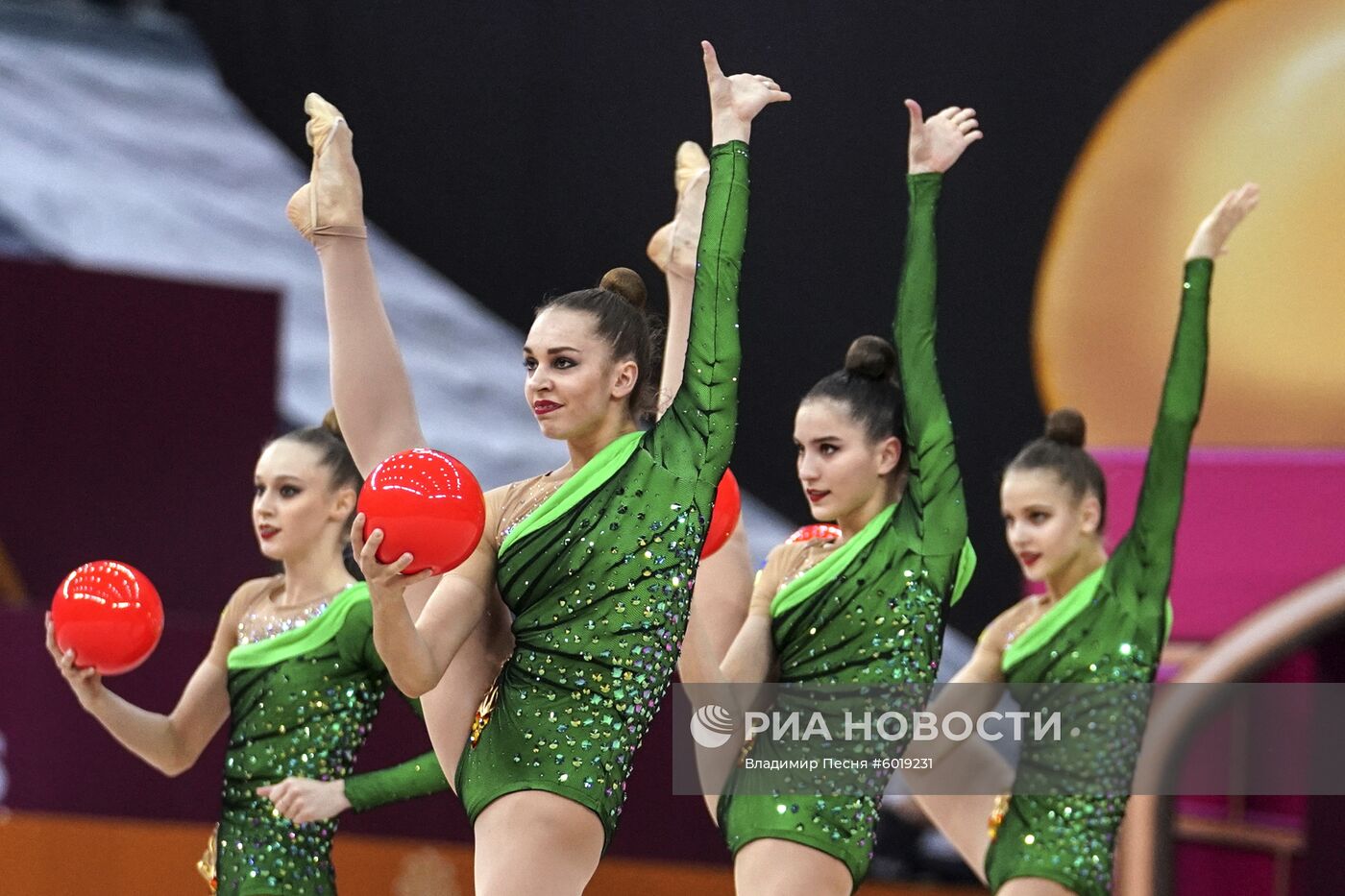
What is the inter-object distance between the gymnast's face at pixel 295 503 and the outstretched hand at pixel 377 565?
1.33m

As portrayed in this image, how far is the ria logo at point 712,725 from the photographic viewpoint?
3.38 m

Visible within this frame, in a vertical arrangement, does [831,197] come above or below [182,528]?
above

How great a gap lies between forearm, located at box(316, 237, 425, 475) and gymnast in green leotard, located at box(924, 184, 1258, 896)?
156cm

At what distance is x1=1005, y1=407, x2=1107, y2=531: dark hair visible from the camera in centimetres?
413

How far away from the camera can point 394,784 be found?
3494mm

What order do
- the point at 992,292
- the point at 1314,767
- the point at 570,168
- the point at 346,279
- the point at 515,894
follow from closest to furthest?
the point at 515,894 → the point at 346,279 → the point at 1314,767 → the point at 992,292 → the point at 570,168

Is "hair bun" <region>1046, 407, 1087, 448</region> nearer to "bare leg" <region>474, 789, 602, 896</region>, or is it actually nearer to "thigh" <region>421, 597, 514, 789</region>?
"thigh" <region>421, 597, 514, 789</region>

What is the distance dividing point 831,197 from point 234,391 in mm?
2615

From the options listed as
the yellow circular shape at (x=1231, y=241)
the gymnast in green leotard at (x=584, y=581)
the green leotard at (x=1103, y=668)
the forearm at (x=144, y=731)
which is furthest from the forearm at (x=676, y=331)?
the yellow circular shape at (x=1231, y=241)

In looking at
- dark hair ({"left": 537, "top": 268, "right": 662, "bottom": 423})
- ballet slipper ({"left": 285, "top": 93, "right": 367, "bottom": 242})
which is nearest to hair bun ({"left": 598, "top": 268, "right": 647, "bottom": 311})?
dark hair ({"left": 537, "top": 268, "right": 662, "bottom": 423})

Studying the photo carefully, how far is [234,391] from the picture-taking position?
23.8 feet

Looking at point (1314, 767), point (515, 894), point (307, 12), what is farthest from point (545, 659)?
point (307, 12)

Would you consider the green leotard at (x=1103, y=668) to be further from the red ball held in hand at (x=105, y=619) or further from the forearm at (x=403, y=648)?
the red ball held in hand at (x=105, y=619)

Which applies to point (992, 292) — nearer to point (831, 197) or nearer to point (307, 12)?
point (831, 197)
